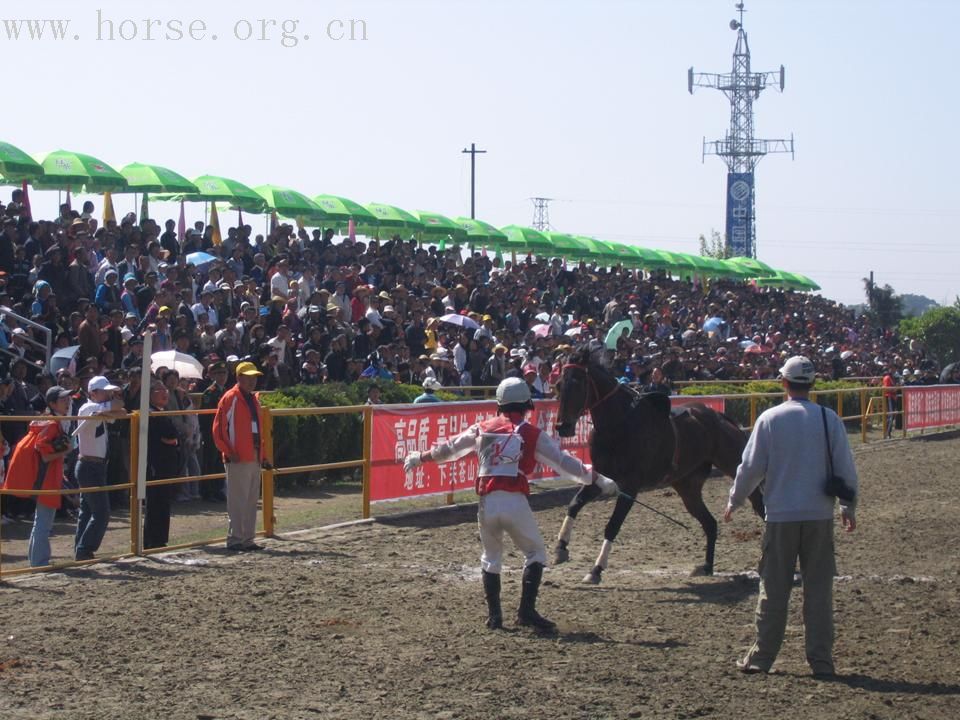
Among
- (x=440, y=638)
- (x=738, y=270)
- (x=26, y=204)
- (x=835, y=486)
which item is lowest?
(x=440, y=638)

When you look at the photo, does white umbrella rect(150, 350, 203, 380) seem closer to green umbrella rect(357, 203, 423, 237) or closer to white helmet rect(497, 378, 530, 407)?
white helmet rect(497, 378, 530, 407)

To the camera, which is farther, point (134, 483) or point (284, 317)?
point (284, 317)

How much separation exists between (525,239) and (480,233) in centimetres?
406

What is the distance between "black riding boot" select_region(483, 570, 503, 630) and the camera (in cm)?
869

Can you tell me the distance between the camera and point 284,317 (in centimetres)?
1998

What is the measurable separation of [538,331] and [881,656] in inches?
755

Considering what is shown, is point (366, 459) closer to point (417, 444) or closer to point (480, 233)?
point (417, 444)

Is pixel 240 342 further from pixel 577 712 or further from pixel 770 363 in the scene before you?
pixel 770 363

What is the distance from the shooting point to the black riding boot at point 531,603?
8.66 m

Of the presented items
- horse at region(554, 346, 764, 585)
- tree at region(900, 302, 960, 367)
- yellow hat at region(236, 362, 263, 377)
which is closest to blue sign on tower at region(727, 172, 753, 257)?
tree at region(900, 302, 960, 367)

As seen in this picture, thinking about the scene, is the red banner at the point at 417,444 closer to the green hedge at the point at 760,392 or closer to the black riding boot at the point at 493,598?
the black riding boot at the point at 493,598

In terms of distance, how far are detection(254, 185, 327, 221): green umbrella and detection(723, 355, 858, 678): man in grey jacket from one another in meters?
20.3

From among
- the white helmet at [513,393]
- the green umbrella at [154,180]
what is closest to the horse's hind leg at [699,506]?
the white helmet at [513,393]

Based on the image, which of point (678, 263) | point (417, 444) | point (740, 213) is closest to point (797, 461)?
point (417, 444)
